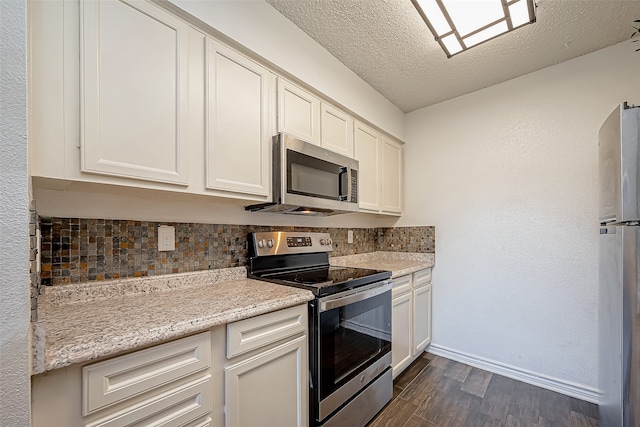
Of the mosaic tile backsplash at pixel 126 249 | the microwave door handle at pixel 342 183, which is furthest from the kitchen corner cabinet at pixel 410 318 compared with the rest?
the mosaic tile backsplash at pixel 126 249

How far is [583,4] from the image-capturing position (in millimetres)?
1526

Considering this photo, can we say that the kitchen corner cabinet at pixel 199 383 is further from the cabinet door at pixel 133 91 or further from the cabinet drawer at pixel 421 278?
the cabinet drawer at pixel 421 278

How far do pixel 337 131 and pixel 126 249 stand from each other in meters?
1.49

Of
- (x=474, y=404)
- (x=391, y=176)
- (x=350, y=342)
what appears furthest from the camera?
(x=391, y=176)

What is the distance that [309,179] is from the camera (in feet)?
5.67

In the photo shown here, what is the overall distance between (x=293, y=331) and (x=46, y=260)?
A: 1.03m

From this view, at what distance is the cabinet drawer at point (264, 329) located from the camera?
1.05 meters

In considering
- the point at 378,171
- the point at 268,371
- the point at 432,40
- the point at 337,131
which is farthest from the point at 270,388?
the point at 432,40

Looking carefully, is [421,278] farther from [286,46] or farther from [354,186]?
[286,46]

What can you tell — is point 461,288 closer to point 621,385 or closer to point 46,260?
point 621,385

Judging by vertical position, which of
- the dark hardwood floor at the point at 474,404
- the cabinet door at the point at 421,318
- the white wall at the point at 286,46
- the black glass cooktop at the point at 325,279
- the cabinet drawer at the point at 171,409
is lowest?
the dark hardwood floor at the point at 474,404

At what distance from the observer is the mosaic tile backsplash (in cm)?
110

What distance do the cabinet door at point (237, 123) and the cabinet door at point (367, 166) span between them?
0.93 m

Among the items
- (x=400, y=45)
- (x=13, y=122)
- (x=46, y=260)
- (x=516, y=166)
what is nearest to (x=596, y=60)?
(x=516, y=166)
